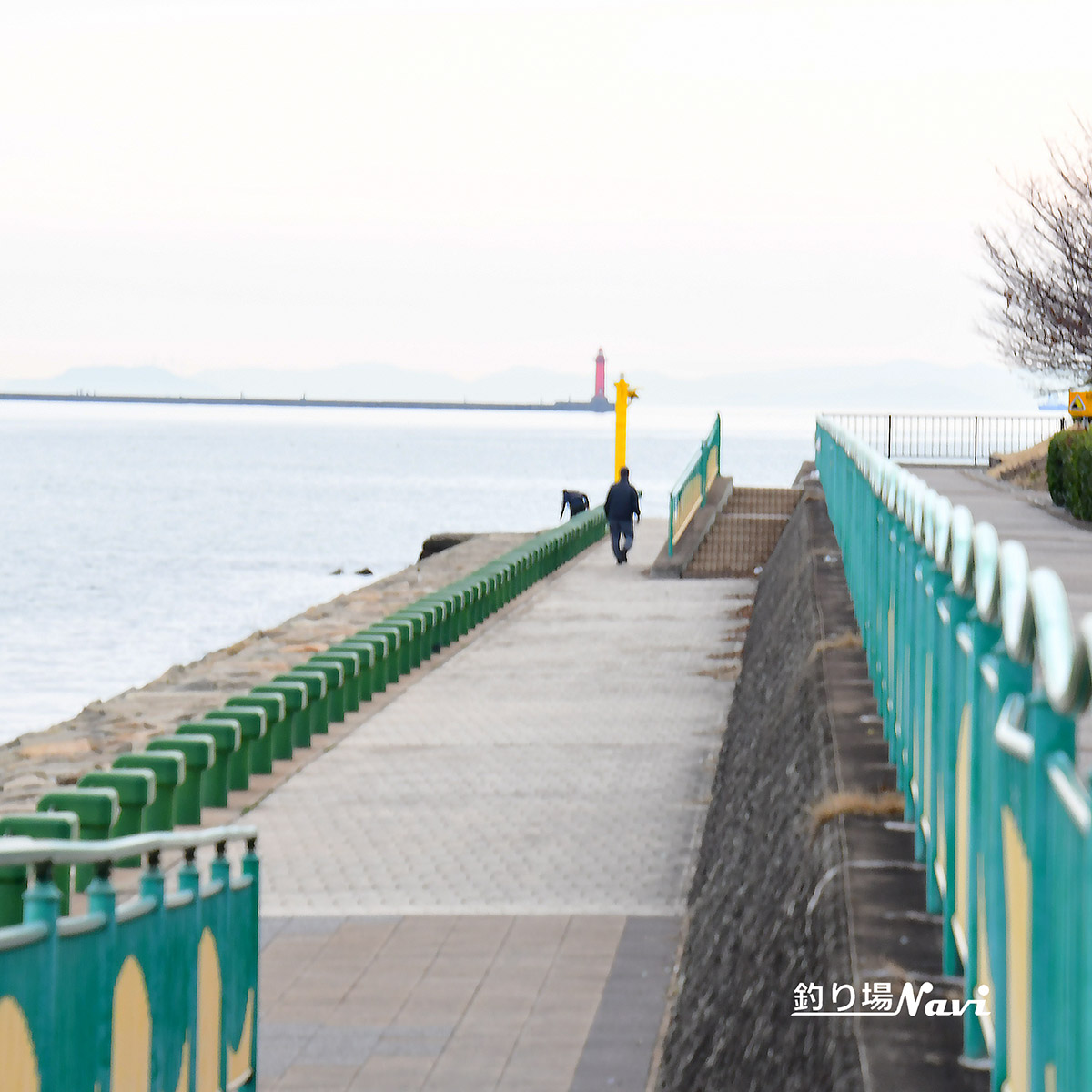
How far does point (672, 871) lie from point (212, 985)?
4.44m

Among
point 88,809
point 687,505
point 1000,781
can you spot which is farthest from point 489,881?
point 687,505

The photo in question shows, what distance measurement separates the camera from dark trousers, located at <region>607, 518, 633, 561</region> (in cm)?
2981

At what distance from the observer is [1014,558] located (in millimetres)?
2695

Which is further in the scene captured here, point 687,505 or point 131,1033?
point 687,505

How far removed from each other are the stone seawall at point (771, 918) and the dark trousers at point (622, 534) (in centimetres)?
1872

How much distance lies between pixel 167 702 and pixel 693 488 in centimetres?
1591

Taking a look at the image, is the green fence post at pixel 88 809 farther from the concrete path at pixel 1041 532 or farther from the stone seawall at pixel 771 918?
the concrete path at pixel 1041 532

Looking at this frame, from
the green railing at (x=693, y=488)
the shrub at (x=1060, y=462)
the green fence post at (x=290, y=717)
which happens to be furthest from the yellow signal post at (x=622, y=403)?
the green fence post at (x=290, y=717)

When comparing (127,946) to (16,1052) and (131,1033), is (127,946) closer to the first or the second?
(131,1033)

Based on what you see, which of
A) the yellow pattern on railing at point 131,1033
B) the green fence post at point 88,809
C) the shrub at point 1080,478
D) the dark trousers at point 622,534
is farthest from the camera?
the dark trousers at point 622,534

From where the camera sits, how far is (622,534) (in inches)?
1190

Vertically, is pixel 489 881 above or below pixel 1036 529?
below

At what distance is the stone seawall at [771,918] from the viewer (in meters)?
4.10

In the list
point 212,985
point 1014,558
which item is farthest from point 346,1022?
point 1014,558
